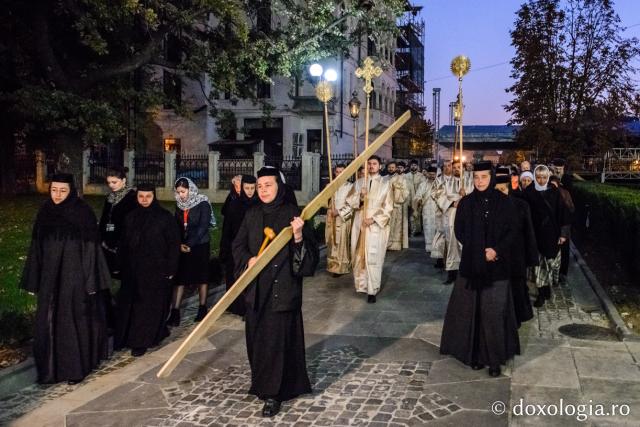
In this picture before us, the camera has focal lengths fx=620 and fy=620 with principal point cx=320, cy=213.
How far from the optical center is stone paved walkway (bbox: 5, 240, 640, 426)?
4.89 metres

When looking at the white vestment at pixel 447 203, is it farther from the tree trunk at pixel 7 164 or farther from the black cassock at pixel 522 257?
the tree trunk at pixel 7 164

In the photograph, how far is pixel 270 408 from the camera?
4.91 m

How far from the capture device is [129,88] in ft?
62.2

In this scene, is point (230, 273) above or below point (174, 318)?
above

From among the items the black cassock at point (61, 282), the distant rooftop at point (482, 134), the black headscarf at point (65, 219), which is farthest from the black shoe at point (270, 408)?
the distant rooftop at point (482, 134)

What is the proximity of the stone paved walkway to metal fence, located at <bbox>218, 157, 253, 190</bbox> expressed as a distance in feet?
60.2

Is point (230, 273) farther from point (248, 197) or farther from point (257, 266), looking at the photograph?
point (257, 266)

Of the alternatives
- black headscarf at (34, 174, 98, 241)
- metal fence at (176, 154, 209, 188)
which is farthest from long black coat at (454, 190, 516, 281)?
metal fence at (176, 154, 209, 188)

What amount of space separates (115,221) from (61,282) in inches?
58.8

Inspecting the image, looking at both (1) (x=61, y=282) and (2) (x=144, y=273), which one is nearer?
(1) (x=61, y=282)

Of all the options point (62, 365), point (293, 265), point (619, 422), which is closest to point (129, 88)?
point (62, 365)

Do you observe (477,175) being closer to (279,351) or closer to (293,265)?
(293,265)

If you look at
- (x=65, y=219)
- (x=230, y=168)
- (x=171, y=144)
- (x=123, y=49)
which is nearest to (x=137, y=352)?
(x=65, y=219)

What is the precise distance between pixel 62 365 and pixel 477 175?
4295mm
